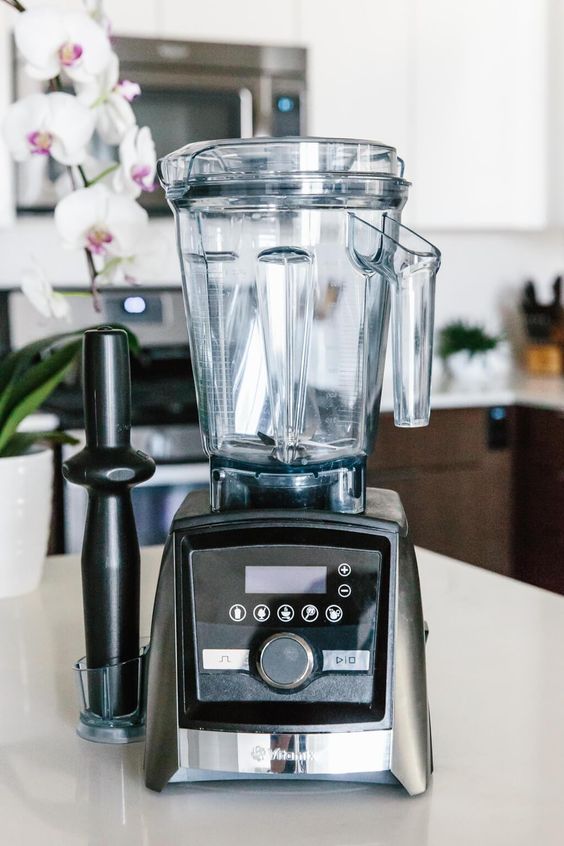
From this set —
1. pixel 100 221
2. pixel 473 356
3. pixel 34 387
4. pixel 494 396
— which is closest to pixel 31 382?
pixel 34 387

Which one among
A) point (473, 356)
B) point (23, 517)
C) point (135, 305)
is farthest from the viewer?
point (473, 356)


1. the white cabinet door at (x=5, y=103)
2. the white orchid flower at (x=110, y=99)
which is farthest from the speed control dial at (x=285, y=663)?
the white cabinet door at (x=5, y=103)

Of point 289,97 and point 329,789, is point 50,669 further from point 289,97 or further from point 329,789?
point 289,97

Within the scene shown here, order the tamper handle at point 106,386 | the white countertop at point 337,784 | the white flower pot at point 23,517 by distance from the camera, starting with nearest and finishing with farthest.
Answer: the white countertop at point 337,784 → the tamper handle at point 106,386 → the white flower pot at point 23,517

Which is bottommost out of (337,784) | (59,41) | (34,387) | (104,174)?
(337,784)

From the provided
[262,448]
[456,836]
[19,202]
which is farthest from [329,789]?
[19,202]

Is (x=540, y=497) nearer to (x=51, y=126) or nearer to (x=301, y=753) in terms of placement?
(x=51, y=126)

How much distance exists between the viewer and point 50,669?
3.23 feet

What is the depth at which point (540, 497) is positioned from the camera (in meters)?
3.15

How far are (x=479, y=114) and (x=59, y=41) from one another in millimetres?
2502

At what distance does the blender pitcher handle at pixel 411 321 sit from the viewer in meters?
0.71

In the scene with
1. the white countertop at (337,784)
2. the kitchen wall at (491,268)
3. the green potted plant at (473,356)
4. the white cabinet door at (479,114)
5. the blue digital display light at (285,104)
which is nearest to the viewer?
the white countertop at (337,784)

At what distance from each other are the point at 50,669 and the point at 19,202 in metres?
2.06

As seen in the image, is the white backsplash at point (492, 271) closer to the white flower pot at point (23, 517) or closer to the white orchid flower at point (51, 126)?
the white flower pot at point (23, 517)
